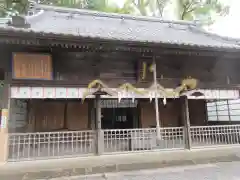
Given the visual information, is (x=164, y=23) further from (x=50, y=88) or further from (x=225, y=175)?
(x=225, y=175)

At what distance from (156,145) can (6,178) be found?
5174 mm

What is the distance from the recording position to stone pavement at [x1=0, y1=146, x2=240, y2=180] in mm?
5129

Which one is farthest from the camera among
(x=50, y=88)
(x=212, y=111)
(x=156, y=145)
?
(x=212, y=111)

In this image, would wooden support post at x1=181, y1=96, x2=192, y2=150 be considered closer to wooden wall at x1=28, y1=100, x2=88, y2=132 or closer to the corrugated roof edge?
the corrugated roof edge

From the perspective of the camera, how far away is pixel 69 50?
6.84m

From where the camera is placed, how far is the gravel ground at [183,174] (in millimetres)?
4617

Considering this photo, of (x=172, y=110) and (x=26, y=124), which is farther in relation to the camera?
(x=172, y=110)

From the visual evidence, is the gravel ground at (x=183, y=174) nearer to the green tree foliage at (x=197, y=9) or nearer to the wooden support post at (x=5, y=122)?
the wooden support post at (x=5, y=122)

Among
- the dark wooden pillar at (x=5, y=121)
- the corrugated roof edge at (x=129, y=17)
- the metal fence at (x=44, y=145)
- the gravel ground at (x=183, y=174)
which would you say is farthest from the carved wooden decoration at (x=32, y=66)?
the corrugated roof edge at (x=129, y=17)

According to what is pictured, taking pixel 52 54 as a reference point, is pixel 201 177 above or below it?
below

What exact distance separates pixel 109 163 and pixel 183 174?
217cm

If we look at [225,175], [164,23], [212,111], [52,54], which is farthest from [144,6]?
[225,175]

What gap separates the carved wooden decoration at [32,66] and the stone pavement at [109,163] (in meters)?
2.77

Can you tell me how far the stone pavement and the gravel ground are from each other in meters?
0.30
